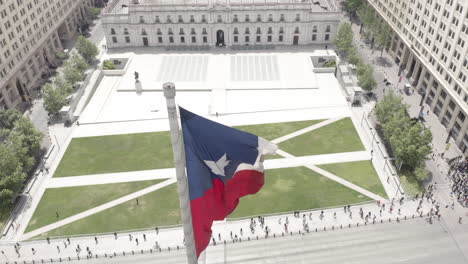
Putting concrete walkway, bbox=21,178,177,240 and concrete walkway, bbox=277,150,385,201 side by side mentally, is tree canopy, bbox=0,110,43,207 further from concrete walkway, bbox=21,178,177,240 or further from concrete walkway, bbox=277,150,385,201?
concrete walkway, bbox=277,150,385,201

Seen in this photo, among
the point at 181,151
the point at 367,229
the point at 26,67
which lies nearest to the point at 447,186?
the point at 367,229

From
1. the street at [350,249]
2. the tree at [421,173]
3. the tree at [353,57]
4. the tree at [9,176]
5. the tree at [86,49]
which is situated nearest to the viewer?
the street at [350,249]

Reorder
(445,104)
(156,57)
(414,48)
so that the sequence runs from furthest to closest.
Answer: (156,57), (414,48), (445,104)

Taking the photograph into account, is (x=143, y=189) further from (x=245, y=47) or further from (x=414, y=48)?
(x=414, y=48)

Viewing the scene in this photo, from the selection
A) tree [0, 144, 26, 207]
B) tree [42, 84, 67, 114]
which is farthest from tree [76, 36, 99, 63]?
tree [0, 144, 26, 207]

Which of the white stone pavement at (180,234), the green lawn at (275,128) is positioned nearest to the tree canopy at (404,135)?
the white stone pavement at (180,234)

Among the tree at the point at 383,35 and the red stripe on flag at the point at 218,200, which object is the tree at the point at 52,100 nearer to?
the red stripe on flag at the point at 218,200
